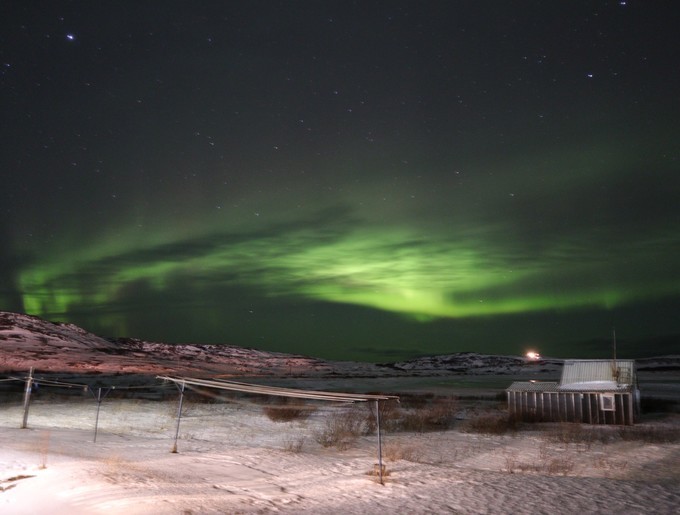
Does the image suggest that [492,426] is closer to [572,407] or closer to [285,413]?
[572,407]

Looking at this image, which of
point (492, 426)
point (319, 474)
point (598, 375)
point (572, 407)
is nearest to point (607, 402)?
point (572, 407)

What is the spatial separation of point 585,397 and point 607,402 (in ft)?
3.17

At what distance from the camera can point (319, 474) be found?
13633mm

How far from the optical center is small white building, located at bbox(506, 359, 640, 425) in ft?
85.4

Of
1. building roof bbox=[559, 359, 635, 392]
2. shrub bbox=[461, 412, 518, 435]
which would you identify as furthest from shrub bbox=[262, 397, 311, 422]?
building roof bbox=[559, 359, 635, 392]

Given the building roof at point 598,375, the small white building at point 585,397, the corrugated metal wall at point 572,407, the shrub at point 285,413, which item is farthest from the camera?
the shrub at point 285,413

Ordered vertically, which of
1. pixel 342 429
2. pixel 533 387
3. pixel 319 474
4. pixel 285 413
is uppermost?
pixel 533 387

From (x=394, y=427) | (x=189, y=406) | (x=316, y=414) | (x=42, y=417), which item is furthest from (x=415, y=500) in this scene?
(x=189, y=406)

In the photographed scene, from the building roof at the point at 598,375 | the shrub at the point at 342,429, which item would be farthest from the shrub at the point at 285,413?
the building roof at the point at 598,375

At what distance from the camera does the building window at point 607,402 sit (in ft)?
85.4

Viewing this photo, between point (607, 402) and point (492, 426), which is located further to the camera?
point (607, 402)

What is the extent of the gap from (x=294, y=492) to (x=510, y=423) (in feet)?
54.1

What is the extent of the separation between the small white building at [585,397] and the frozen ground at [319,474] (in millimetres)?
4738

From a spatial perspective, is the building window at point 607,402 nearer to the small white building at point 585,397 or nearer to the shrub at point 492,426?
the small white building at point 585,397
